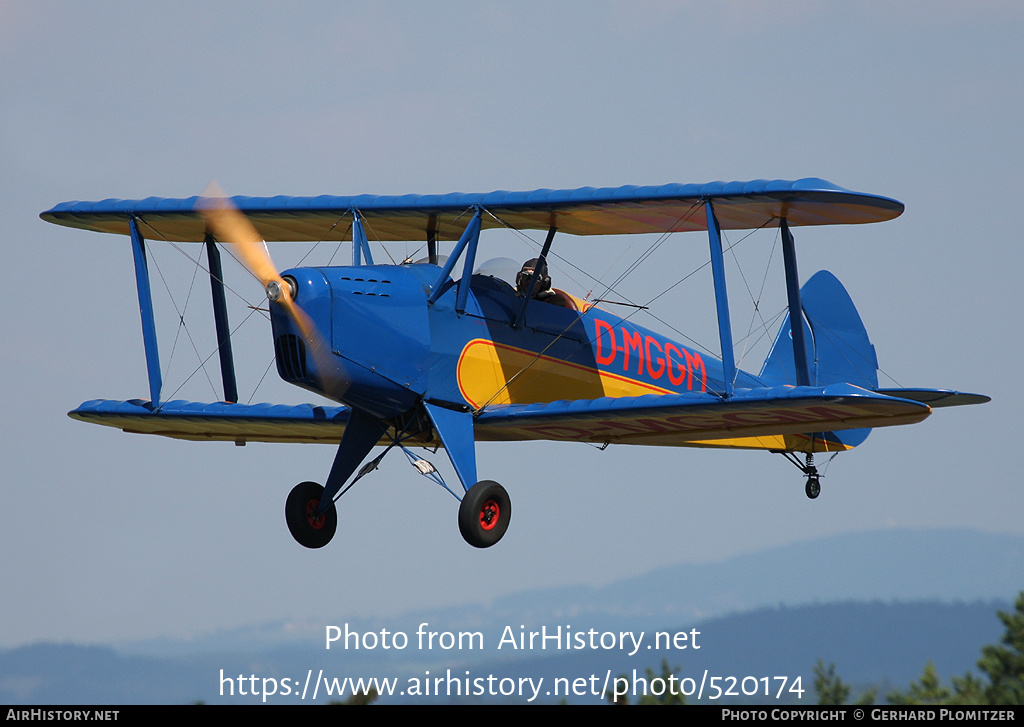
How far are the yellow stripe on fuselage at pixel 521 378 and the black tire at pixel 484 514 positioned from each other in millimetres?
948

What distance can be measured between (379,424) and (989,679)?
43.6 feet

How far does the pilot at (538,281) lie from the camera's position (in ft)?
43.9

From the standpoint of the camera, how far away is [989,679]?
866 inches

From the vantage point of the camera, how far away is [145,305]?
48.3ft

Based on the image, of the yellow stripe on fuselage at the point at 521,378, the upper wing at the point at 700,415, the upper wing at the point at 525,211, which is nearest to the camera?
the upper wing at the point at 700,415

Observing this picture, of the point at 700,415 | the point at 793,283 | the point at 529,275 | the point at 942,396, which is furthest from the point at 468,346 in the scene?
the point at 942,396

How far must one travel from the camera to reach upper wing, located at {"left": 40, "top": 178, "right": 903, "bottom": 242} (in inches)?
483

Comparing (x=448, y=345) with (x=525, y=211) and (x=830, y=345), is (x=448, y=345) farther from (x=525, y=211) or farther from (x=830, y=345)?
(x=830, y=345)

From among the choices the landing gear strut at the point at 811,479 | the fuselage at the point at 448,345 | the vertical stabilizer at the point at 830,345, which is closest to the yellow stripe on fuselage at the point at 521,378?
the fuselage at the point at 448,345

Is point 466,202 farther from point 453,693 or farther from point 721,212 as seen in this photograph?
point 453,693

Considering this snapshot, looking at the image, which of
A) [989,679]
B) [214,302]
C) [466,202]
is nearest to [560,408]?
[466,202]

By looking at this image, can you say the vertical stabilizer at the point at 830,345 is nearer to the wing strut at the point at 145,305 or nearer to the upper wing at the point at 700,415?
the upper wing at the point at 700,415

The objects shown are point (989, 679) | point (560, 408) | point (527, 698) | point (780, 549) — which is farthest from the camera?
point (780, 549)
